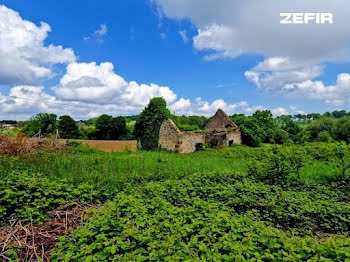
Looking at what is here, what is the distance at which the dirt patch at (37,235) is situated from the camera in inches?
131

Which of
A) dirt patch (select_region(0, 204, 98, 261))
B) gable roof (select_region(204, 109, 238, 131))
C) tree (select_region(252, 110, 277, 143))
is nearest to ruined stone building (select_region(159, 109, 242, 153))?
gable roof (select_region(204, 109, 238, 131))

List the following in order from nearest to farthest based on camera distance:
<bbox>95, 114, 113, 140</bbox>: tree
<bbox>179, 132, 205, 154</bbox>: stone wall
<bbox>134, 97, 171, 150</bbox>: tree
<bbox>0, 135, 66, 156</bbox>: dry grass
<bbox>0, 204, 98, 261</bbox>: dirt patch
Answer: <bbox>0, 204, 98, 261</bbox>: dirt patch → <bbox>0, 135, 66, 156</bbox>: dry grass → <bbox>179, 132, 205, 154</bbox>: stone wall → <bbox>134, 97, 171, 150</bbox>: tree → <bbox>95, 114, 113, 140</bbox>: tree

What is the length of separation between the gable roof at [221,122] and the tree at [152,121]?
7.95 meters

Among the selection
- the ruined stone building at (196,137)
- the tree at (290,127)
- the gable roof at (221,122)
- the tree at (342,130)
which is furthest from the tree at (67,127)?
the tree at (342,130)

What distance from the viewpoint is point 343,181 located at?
761cm

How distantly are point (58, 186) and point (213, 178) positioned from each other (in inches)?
165

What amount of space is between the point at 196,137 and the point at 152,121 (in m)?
3.99

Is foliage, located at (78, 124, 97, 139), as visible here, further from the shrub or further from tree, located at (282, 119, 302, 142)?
the shrub

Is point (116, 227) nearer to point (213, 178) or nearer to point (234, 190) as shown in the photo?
point (234, 190)

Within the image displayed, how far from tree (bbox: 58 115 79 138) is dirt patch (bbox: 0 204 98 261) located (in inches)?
Result: 1593

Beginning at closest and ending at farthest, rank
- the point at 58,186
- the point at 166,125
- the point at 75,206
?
the point at 75,206 → the point at 58,186 → the point at 166,125

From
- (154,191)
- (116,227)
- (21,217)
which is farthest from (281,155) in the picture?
(21,217)

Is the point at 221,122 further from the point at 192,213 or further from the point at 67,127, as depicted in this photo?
the point at 67,127

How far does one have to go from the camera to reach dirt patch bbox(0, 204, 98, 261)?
3316mm
